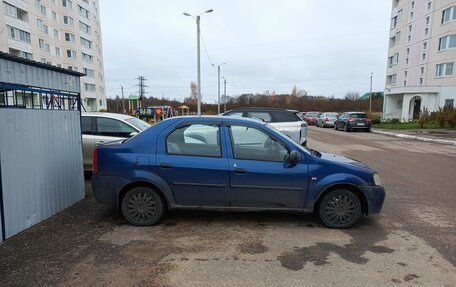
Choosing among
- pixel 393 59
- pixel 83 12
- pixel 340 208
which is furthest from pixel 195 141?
pixel 83 12

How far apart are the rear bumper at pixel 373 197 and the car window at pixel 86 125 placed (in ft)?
20.1

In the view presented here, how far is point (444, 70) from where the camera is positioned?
34.7 meters

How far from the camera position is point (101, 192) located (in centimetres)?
470

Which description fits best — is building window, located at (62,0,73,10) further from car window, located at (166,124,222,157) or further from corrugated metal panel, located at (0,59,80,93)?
car window, located at (166,124,222,157)

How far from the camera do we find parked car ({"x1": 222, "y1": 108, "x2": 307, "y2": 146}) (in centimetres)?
938

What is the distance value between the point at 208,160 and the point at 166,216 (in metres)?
1.29

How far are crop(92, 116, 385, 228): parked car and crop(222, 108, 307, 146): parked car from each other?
15.5ft

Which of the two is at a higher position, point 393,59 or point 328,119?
point 393,59

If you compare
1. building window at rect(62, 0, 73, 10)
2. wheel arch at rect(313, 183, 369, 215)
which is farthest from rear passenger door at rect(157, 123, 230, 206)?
building window at rect(62, 0, 73, 10)

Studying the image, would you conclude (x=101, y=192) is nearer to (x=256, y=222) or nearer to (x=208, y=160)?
(x=208, y=160)

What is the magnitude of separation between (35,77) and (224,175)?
3.14 meters

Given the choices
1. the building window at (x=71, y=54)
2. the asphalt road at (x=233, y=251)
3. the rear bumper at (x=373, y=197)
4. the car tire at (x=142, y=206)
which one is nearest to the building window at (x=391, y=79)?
the asphalt road at (x=233, y=251)

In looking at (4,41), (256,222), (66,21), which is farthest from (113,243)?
(66,21)

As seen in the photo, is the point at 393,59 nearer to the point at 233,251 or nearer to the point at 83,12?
the point at 233,251
